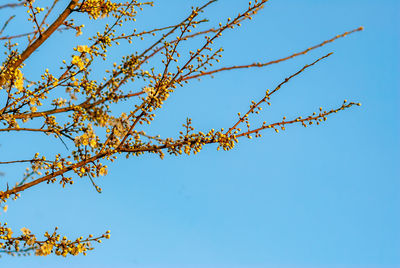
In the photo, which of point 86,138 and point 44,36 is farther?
point 44,36

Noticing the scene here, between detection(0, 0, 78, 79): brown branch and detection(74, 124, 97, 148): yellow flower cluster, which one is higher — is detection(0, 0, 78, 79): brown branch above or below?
above

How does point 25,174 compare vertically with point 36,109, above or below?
below

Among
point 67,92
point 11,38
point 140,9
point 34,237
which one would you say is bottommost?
point 34,237

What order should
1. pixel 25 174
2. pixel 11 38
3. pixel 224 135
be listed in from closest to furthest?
pixel 224 135
pixel 25 174
pixel 11 38

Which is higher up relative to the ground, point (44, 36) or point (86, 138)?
point (44, 36)

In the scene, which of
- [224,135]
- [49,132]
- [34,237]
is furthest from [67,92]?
[224,135]

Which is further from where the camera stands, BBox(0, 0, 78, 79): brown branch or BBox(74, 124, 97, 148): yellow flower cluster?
BBox(0, 0, 78, 79): brown branch

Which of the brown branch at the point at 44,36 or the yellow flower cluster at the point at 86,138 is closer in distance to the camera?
the yellow flower cluster at the point at 86,138

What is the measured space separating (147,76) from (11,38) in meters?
2.29

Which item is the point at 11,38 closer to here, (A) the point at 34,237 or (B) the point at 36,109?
(B) the point at 36,109

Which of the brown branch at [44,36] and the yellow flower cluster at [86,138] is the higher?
the brown branch at [44,36]

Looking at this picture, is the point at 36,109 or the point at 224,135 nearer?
the point at 224,135

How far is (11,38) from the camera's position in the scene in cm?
588

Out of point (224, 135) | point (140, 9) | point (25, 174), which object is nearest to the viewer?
point (224, 135)
